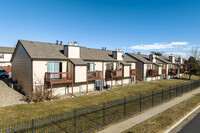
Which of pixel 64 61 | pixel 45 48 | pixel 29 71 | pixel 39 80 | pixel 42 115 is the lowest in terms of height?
pixel 42 115

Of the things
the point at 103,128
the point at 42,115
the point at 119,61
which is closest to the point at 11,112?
the point at 42,115

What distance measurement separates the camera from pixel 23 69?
61.9 feet

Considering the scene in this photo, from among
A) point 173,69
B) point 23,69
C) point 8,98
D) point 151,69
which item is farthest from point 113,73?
point 173,69

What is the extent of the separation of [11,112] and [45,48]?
10.9m

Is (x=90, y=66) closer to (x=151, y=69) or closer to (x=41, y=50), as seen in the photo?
(x=41, y=50)

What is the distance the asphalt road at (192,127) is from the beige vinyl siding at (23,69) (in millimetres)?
17354

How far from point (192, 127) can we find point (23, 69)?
20.9 m

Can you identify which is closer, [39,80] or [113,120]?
[113,120]

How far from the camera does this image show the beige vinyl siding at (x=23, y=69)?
1723 centimetres

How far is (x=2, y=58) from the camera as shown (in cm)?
4034

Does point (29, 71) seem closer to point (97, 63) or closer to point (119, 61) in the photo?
point (97, 63)

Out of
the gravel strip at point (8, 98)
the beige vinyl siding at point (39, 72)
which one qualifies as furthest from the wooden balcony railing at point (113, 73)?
the gravel strip at point (8, 98)

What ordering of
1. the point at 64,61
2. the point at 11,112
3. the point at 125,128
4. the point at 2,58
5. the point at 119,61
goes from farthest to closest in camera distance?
the point at 2,58
the point at 119,61
the point at 64,61
the point at 11,112
the point at 125,128

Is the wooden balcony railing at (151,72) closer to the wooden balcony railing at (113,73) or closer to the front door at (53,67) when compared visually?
the wooden balcony railing at (113,73)
